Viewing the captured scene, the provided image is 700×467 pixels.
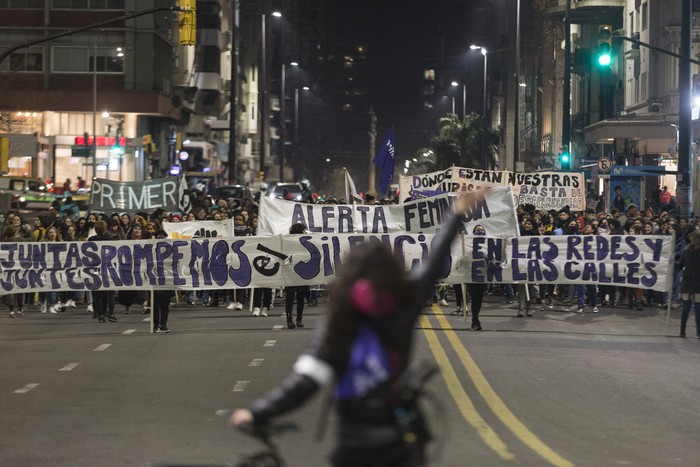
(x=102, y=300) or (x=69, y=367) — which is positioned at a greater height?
(x=102, y=300)

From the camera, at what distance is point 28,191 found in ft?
167

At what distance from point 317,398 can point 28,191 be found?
1540 inches

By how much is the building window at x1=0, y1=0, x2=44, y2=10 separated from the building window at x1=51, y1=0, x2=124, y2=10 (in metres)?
0.78

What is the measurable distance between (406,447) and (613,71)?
62327mm

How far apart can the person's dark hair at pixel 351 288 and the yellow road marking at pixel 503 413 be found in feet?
16.1

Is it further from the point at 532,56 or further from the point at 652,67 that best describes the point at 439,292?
the point at 532,56

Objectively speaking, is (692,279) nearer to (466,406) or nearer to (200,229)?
(466,406)

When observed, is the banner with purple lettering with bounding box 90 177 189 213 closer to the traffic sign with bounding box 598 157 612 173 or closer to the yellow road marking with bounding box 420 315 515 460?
the traffic sign with bounding box 598 157 612 173

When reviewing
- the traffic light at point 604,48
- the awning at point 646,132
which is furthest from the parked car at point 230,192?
the traffic light at point 604,48

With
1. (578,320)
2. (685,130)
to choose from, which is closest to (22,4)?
(685,130)

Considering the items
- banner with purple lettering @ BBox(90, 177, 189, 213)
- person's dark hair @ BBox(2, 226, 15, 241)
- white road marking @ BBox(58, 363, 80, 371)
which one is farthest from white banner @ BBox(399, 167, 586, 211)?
white road marking @ BBox(58, 363, 80, 371)

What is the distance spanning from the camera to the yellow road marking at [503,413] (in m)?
10.0

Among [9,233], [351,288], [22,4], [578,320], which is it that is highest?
[22,4]

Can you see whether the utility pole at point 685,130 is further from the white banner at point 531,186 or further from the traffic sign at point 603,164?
the traffic sign at point 603,164
